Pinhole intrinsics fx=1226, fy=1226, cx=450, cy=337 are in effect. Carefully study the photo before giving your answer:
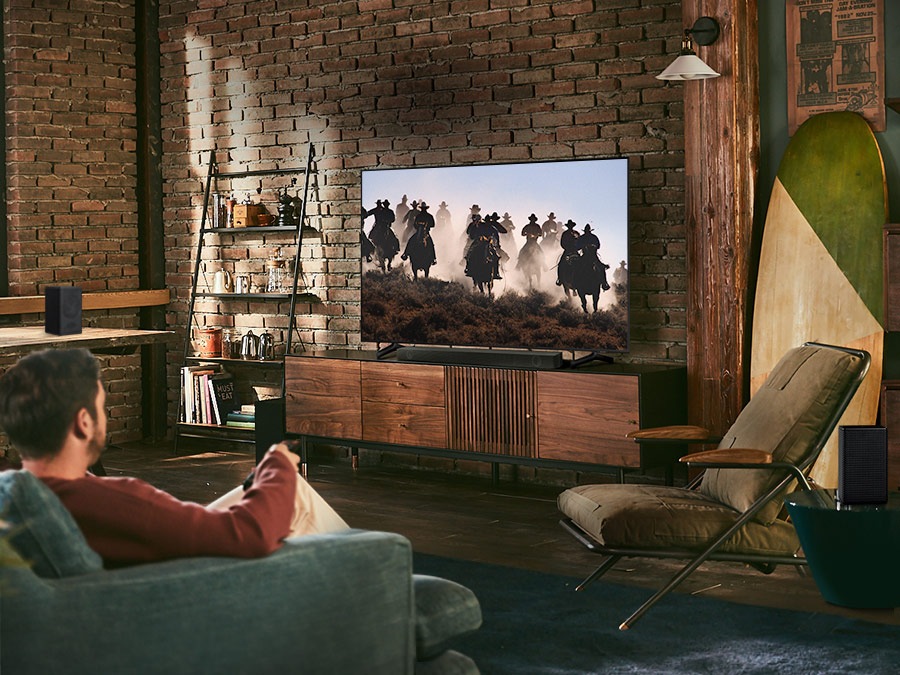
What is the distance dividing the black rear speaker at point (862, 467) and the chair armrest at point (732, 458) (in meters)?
0.25

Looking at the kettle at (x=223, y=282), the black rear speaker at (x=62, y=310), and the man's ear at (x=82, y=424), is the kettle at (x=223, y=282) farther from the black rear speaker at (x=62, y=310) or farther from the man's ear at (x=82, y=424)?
the man's ear at (x=82, y=424)

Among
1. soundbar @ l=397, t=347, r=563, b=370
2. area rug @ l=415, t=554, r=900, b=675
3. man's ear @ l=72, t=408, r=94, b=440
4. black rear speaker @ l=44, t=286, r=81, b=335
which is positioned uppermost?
black rear speaker @ l=44, t=286, r=81, b=335

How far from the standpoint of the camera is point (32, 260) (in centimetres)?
714

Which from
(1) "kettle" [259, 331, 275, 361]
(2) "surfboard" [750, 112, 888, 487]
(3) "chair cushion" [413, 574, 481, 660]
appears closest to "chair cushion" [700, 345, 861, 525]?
(2) "surfboard" [750, 112, 888, 487]

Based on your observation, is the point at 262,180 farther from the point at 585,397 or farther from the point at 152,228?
the point at 585,397

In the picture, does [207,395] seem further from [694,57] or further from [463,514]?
[694,57]

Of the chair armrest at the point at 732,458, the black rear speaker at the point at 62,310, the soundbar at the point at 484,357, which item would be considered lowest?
the chair armrest at the point at 732,458

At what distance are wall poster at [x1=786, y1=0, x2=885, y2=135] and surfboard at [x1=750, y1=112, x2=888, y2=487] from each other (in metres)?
0.09

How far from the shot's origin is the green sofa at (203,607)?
5.79 feet

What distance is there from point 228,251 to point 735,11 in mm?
3436

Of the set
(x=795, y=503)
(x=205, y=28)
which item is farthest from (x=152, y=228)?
(x=795, y=503)

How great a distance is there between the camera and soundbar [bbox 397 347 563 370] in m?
5.70

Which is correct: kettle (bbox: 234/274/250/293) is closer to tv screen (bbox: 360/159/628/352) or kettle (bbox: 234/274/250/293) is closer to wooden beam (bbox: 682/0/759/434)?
tv screen (bbox: 360/159/628/352)

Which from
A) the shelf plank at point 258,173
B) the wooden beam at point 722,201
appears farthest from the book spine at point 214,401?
the wooden beam at point 722,201
